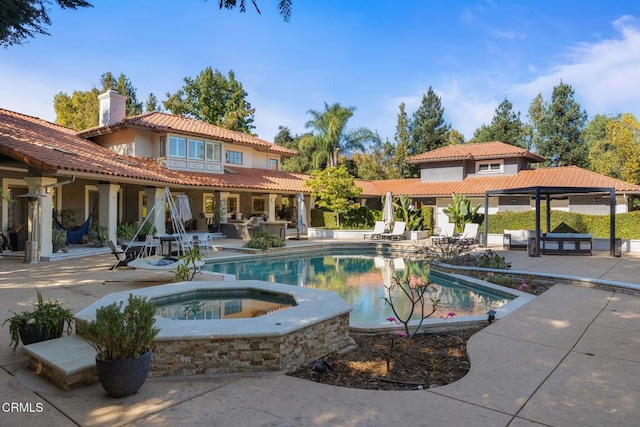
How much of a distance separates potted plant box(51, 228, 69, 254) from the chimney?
10385mm

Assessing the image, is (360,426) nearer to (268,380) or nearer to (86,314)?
(268,380)

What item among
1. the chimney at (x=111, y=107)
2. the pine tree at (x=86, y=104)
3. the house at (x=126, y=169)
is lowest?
the house at (x=126, y=169)

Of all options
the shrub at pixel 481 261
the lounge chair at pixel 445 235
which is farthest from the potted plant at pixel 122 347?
the lounge chair at pixel 445 235

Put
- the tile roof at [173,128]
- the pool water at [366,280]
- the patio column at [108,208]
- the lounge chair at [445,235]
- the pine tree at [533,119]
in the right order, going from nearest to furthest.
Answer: the pool water at [366,280] → the patio column at [108,208] → the lounge chair at [445,235] → the tile roof at [173,128] → the pine tree at [533,119]

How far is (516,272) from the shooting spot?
1091 cm

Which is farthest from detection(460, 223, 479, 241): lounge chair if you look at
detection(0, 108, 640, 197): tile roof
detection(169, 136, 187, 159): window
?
detection(169, 136, 187, 159): window

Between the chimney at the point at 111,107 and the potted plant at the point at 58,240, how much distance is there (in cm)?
1039

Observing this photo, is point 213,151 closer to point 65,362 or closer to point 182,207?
point 182,207

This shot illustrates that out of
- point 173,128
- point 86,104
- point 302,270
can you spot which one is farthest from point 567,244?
point 86,104

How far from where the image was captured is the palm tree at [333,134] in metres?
36.1

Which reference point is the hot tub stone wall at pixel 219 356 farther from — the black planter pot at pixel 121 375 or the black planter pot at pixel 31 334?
the black planter pot at pixel 31 334

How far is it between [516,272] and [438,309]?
3994 mm

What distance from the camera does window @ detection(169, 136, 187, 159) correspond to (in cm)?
2131
